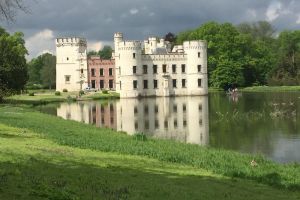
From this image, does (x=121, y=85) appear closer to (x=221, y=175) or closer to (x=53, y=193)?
(x=221, y=175)

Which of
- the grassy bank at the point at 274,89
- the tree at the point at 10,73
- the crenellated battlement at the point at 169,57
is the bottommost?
the grassy bank at the point at 274,89

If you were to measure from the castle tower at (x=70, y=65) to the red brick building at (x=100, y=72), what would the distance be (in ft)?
3.60

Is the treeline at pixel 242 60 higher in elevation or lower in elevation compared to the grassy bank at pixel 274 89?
higher

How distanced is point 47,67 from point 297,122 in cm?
6557

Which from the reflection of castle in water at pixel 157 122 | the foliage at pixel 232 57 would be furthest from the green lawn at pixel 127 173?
the foliage at pixel 232 57

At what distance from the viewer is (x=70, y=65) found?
215 ft

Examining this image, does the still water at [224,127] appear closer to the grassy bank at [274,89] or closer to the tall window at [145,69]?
the tall window at [145,69]

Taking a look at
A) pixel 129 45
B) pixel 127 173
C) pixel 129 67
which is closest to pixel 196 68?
pixel 129 67

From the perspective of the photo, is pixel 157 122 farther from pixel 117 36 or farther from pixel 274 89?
pixel 274 89

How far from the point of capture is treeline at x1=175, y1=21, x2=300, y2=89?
223ft

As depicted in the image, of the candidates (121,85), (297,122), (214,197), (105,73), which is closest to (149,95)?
(121,85)

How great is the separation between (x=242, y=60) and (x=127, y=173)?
6301 centimetres

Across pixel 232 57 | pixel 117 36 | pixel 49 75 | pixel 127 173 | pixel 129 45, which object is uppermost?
pixel 117 36

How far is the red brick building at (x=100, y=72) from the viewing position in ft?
218
